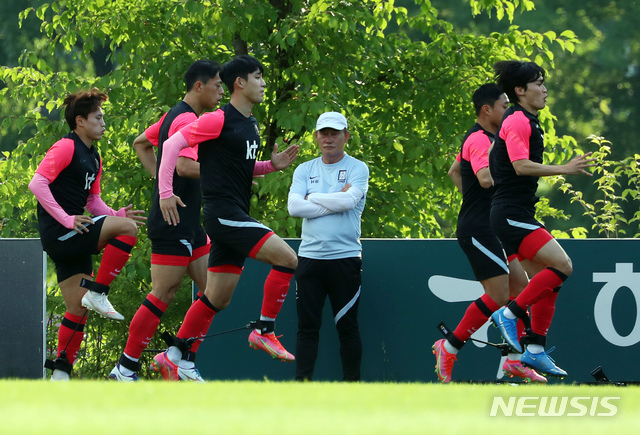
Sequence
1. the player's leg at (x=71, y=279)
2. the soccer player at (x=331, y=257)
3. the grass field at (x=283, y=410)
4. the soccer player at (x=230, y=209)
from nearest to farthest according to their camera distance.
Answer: the grass field at (x=283, y=410)
the soccer player at (x=230, y=209)
the player's leg at (x=71, y=279)
the soccer player at (x=331, y=257)

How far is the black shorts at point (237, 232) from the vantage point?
6.43m

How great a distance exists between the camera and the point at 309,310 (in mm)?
7566

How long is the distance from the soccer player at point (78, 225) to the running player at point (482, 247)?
2570mm

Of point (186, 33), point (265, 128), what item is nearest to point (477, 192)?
point (265, 128)

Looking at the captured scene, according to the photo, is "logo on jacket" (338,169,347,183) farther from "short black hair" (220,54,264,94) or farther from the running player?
"short black hair" (220,54,264,94)

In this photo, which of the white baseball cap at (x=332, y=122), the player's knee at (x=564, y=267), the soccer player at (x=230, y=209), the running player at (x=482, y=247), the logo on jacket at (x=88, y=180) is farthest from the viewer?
the white baseball cap at (x=332, y=122)

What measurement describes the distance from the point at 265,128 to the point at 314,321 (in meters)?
4.22

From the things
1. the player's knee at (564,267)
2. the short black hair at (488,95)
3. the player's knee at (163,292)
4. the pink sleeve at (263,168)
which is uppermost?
the short black hair at (488,95)

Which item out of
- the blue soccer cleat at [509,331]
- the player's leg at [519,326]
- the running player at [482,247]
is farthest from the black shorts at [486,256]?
the blue soccer cleat at [509,331]

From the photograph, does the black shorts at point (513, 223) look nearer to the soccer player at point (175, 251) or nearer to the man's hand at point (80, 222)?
the soccer player at point (175, 251)

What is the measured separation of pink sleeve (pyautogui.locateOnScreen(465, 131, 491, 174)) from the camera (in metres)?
7.16

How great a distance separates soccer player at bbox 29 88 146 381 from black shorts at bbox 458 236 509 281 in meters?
2.63

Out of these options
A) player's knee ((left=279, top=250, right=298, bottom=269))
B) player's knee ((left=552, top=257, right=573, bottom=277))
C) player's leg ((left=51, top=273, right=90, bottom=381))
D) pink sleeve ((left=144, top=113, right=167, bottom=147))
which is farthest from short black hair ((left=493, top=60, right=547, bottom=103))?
player's leg ((left=51, top=273, right=90, bottom=381))

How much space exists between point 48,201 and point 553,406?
4.24 m
